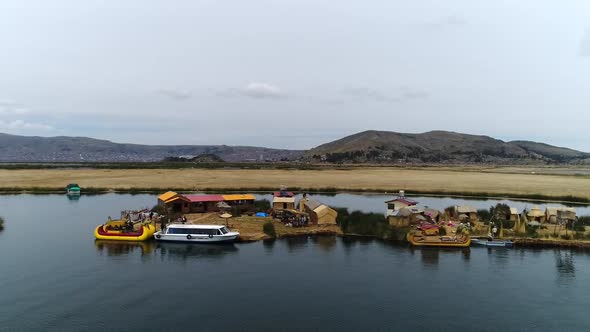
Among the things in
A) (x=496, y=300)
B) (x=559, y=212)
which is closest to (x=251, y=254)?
(x=496, y=300)

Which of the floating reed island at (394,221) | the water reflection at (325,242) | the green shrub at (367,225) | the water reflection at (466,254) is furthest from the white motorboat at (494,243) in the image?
the water reflection at (325,242)

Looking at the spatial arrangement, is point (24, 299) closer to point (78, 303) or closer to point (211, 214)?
point (78, 303)

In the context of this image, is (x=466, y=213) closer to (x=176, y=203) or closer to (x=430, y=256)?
(x=430, y=256)

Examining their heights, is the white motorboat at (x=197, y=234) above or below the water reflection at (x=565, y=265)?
above

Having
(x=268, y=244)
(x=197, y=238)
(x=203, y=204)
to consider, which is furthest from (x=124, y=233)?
(x=268, y=244)

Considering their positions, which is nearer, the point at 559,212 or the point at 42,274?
the point at 42,274

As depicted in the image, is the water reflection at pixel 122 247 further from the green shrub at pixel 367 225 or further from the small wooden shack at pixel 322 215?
the green shrub at pixel 367 225

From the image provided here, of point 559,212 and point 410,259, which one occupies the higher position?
point 559,212
